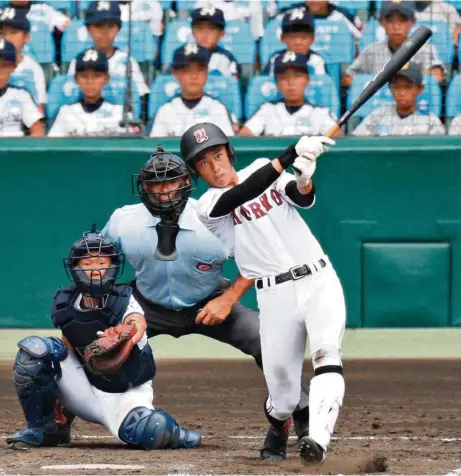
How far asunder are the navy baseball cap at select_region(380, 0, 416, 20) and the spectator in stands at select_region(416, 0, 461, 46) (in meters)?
0.08

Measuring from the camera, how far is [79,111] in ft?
31.8

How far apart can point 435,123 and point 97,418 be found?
16.4 feet

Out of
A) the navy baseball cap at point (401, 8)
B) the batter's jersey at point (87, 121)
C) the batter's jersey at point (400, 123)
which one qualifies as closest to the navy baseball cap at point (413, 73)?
the batter's jersey at point (400, 123)

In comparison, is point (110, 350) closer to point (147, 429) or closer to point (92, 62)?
point (147, 429)

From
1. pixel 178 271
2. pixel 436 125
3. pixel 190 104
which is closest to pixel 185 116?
pixel 190 104

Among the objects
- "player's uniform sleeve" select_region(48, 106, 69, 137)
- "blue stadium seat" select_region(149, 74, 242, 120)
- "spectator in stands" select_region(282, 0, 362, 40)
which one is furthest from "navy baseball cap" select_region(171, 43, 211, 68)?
"player's uniform sleeve" select_region(48, 106, 69, 137)

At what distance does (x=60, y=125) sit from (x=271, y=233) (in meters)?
5.06

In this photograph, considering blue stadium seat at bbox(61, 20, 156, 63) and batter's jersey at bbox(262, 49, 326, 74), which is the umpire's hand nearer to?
batter's jersey at bbox(262, 49, 326, 74)

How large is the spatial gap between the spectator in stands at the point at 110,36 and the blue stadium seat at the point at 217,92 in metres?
0.13

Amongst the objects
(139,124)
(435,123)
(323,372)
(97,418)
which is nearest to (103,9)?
(139,124)

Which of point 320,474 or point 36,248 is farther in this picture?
point 36,248

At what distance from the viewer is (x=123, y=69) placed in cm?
971

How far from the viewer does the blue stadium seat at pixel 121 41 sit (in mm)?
9750

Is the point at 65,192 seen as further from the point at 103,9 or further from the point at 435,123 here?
the point at 435,123
